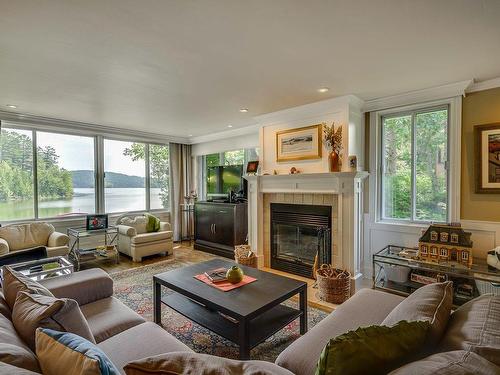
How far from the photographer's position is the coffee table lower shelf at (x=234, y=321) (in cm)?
186

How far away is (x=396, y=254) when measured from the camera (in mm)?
3033

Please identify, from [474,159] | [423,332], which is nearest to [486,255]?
[474,159]

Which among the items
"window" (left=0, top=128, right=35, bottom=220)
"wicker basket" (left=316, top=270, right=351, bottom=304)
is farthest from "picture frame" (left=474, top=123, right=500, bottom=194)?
"window" (left=0, top=128, right=35, bottom=220)

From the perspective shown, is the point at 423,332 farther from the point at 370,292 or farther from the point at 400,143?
the point at 400,143

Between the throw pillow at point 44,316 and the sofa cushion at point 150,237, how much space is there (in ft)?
11.0

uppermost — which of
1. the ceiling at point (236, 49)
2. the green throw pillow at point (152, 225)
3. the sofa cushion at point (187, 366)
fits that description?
the ceiling at point (236, 49)

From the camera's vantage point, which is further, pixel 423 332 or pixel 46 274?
pixel 46 274

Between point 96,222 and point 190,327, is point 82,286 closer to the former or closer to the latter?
point 190,327

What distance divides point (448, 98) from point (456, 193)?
1069mm

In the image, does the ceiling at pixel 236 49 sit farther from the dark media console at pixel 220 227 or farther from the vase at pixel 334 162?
the dark media console at pixel 220 227

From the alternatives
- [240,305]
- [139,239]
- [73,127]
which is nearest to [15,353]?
[240,305]

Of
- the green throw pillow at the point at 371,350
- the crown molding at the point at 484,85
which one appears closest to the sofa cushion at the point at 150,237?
the green throw pillow at the point at 371,350

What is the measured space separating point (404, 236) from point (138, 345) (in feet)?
10.3

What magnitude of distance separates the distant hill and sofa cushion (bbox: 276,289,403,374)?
485 cm
